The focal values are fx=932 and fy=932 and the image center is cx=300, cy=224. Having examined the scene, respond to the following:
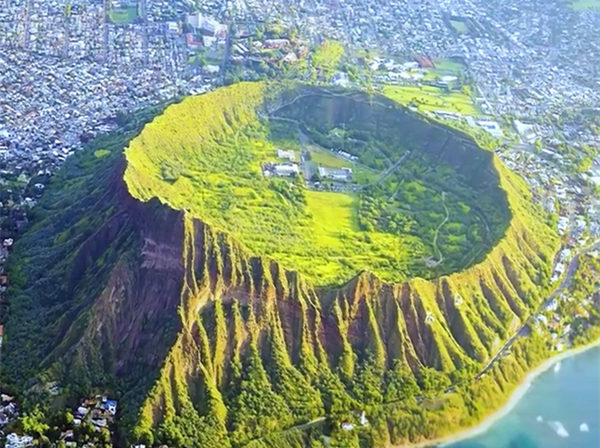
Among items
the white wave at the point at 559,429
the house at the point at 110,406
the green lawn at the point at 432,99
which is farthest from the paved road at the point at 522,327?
the green lawn at the point at 432,99

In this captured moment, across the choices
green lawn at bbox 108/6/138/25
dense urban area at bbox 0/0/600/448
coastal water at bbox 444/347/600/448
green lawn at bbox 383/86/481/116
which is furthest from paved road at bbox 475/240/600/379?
green lawn at bbox 108/6/138/25

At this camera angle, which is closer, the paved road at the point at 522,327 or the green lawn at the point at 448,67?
the paved road at the point at 522,327

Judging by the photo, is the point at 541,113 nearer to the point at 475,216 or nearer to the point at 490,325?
the point at 475,216

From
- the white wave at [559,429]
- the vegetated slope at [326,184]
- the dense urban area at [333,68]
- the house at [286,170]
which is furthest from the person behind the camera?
the dense urban area at [333,68]

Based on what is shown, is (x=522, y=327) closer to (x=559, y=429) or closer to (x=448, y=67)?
(x=559, y=429)

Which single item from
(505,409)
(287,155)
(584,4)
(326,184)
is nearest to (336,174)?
(326,184)

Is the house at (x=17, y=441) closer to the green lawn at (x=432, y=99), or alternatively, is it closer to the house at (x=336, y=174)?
the house at (x=336, y=174)
